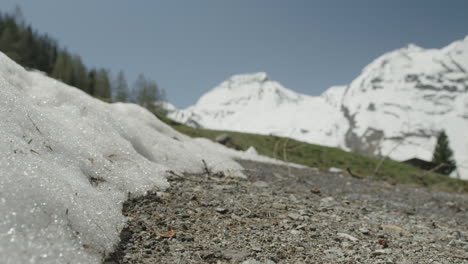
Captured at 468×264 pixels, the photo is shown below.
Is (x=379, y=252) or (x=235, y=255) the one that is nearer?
(x=235, y=255)

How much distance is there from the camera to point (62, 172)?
289 centimetres

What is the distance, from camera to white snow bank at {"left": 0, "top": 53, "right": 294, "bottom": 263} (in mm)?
1955

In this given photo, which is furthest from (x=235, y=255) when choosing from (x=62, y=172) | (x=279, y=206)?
(x=62, y=172)

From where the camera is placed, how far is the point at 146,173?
14.5ft

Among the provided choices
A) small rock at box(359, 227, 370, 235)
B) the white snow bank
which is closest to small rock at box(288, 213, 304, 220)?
small rock at box(359, 227, 370, 235)

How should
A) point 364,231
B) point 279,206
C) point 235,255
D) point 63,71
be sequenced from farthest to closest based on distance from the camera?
1. point 63,71
2. point 279,206
3. point 364,231
4. point 235,255

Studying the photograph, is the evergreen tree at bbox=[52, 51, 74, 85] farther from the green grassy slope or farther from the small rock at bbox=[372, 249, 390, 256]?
the small rock at bbox=[372, 249, 390, 256]

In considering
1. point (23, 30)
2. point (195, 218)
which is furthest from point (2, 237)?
point (23, 30)

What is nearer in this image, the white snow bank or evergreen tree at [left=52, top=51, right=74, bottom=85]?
the white snow bank

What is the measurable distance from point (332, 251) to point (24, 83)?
5.30 m

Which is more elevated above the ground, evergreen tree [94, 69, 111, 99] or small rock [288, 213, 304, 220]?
evergreen tree [94, 69, 111, 99]

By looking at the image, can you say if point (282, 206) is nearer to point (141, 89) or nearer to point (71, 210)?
point (71, 210)

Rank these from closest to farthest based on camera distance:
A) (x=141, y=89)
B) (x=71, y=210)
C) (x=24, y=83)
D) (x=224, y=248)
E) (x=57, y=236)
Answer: (x=57, y=236), (x=71, y=210), (x=224, y=248), (x=24, y=83), (x=141, y=89)

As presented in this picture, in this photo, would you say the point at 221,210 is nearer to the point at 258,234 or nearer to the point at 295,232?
the point at 258,234
